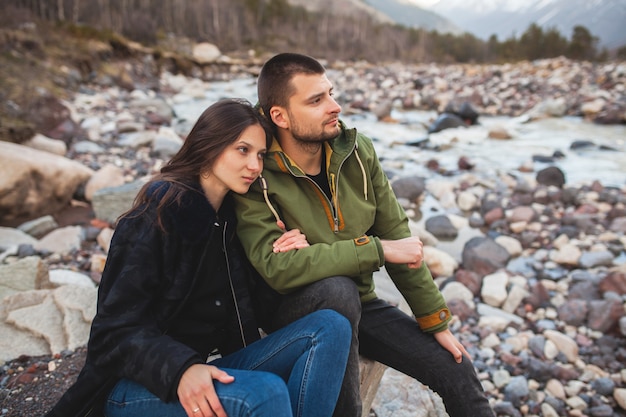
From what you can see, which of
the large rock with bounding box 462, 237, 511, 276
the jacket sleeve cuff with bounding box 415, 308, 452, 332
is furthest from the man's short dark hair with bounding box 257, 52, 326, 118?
the large rock with bounding box 462, 237, 511, 276

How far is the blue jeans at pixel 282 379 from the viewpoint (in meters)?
1.34

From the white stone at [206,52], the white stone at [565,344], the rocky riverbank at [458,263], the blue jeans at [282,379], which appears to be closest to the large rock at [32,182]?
the rocky riverbank at [458,263]

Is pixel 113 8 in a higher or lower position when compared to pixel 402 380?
higher

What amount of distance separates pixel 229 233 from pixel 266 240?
0.48 ft

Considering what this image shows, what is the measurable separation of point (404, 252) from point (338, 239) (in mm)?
288

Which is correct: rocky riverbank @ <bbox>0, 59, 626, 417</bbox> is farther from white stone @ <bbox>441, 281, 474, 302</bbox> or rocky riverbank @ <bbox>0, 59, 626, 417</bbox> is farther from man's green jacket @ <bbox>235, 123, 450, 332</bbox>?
man's green jacket @ <bbox>235, 123, 450, 332</bbox>

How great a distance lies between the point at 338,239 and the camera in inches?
75.3

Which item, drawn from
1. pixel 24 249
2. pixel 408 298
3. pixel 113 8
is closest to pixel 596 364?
pixel 408 298

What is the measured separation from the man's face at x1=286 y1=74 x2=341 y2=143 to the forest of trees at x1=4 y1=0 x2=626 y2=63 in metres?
24.1

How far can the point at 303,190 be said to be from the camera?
1.91 m

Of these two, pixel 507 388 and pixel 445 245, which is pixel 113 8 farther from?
pixel 507 388

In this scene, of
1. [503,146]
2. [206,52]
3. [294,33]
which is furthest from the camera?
[294,33]

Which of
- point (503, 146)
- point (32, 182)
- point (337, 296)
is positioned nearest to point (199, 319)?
point (337, 296)

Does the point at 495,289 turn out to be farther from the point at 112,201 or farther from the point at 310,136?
the point at 112,201
